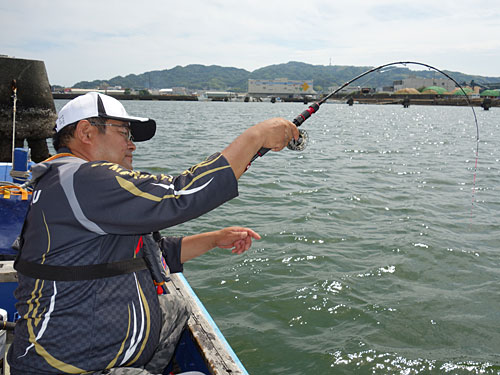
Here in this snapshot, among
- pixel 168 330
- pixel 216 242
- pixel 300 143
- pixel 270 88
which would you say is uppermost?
pixel 270 88

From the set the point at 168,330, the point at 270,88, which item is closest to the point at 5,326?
the point at 168,330

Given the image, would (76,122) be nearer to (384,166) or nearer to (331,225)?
(331,225)

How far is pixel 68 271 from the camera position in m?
2.04

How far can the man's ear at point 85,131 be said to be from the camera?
2.29 m

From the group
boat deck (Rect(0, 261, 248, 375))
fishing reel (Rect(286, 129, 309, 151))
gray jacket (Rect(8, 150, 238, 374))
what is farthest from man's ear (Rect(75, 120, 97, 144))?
boat deck (Rect(0, 261, 248, 375))

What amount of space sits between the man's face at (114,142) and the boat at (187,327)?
59 cm

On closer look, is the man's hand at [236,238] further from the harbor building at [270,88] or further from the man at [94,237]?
the harbor building at [270,88]

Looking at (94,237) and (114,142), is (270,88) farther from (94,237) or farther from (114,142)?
(94,237)

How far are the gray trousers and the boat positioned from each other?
0.16 meters

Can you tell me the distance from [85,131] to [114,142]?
0.16 meters

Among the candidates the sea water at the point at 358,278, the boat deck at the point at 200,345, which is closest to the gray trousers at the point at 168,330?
the boat deck at the point at 200,345

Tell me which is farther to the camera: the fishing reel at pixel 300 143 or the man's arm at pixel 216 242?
the man's arm at pixel 216 242

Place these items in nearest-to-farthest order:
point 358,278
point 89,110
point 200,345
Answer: point 89,110
point 200,345
point 358,278

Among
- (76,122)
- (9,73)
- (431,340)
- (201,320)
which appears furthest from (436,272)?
(9,73)
